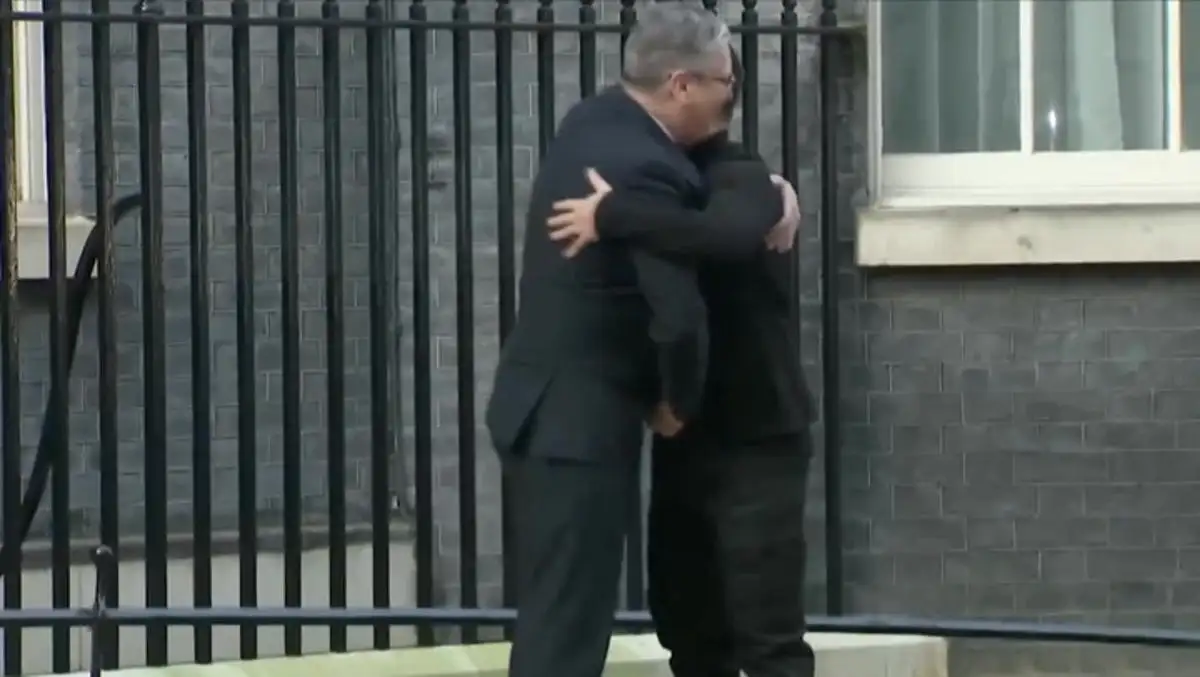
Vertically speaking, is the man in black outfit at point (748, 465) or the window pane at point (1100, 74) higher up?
the window pane at point (1100, 74)

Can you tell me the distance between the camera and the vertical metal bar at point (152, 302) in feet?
16.8

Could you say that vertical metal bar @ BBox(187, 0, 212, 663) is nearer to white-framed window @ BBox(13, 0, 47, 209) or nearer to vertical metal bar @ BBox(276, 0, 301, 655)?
vertical metal bar @ BBox(276, 0, 301, 655)

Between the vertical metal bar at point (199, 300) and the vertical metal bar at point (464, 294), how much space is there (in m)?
0.68

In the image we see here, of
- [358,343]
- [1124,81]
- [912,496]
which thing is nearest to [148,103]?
[358,343]

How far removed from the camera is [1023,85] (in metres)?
6.32

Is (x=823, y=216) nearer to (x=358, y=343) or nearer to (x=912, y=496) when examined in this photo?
(x=912, y=496)

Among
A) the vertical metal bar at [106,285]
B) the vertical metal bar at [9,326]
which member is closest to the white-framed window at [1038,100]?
the vertical metal bar at [106,285]

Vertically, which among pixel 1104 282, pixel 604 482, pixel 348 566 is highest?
pixel 1104 282

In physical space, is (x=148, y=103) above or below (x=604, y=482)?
above

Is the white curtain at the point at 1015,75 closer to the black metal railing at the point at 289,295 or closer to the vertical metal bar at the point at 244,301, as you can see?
the black metal railing at the point at 289,295

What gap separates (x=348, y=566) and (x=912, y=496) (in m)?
1.82

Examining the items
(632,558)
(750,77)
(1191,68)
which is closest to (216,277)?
(632,558)

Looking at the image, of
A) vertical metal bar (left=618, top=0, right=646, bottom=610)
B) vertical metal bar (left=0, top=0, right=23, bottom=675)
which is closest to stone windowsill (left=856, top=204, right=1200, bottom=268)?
vertical metal bar (left=618, top=0, right=646, bottom=610)

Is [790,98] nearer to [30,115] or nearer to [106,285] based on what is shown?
[106,285]
